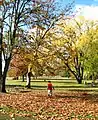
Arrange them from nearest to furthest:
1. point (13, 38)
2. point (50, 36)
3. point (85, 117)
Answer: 1. point (85, 117)
2. point (13, 38)
3. point (50, 36)

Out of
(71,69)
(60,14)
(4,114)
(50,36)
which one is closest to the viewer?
(4,114)

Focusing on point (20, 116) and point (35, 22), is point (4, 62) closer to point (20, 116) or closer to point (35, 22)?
point (35, 22)

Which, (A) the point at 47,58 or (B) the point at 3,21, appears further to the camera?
(A) the point at 47,58

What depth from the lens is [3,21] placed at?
34688mm

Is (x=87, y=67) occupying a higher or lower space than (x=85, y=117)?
higher

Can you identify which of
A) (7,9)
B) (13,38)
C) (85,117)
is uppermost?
(7,9)

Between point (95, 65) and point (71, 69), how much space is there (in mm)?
11190

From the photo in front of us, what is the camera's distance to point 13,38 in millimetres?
34344

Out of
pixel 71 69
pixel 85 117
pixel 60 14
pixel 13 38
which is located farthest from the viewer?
pixel 71 69

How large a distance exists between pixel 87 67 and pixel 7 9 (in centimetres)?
3293

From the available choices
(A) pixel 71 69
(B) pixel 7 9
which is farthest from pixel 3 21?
(A) pixel 71 69

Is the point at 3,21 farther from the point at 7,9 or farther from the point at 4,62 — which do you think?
the point at 4,62

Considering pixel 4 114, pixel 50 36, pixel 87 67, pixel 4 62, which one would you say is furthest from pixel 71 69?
pixel 4 114

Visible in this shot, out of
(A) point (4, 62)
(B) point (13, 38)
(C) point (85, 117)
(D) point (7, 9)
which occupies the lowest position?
(C) point (85, 117)
